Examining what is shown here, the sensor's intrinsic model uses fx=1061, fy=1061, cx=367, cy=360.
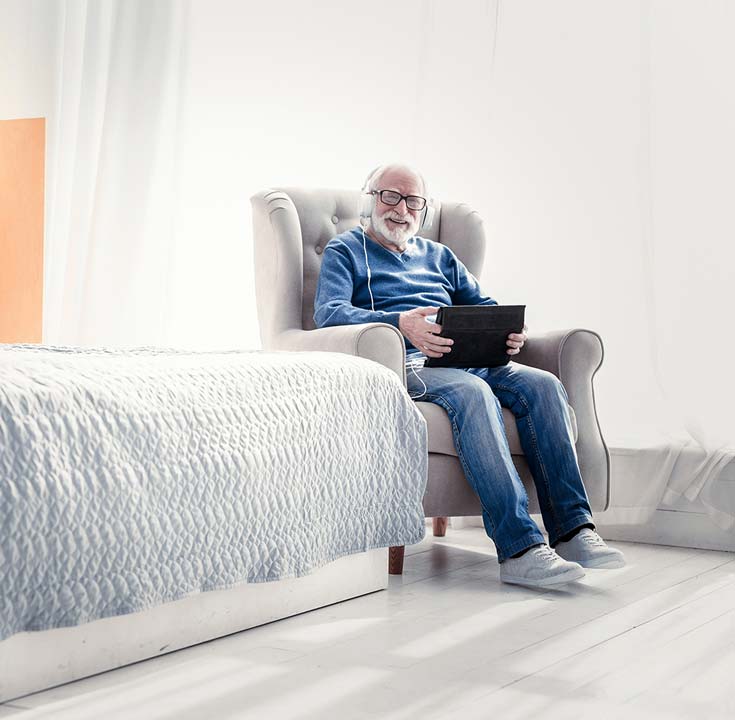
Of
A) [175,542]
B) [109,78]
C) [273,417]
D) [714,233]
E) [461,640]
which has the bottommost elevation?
[461,640]

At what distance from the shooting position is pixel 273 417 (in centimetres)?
174

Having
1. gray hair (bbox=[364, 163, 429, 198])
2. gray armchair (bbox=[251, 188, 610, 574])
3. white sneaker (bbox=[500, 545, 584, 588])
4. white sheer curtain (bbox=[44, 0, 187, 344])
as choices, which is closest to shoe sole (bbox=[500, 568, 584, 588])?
white sneaker (bbox=[500, 545, 584, 588])

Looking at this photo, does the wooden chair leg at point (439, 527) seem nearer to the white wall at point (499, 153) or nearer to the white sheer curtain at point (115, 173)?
the white wall at point (499, 153)

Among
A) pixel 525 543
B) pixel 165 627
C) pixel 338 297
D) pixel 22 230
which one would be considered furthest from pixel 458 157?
pixel 165 627

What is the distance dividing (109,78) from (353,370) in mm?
2335

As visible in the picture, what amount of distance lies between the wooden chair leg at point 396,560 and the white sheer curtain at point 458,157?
82cm

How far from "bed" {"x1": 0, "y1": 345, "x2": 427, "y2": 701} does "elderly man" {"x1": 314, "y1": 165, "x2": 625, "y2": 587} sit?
0.17 m

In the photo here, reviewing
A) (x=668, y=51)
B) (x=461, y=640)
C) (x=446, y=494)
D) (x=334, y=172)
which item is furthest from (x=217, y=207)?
(x=461, y=640)

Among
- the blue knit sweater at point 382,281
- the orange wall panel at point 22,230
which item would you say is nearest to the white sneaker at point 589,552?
the blue knit sweater at point 382,281

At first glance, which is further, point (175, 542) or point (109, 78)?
point (109, 78)

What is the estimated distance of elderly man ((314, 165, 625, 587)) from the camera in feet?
6.98

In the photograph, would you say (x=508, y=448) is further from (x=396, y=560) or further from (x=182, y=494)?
(x=182, y=494)

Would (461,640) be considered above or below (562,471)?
below

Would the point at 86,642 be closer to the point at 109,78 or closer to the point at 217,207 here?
the point at 217,207
